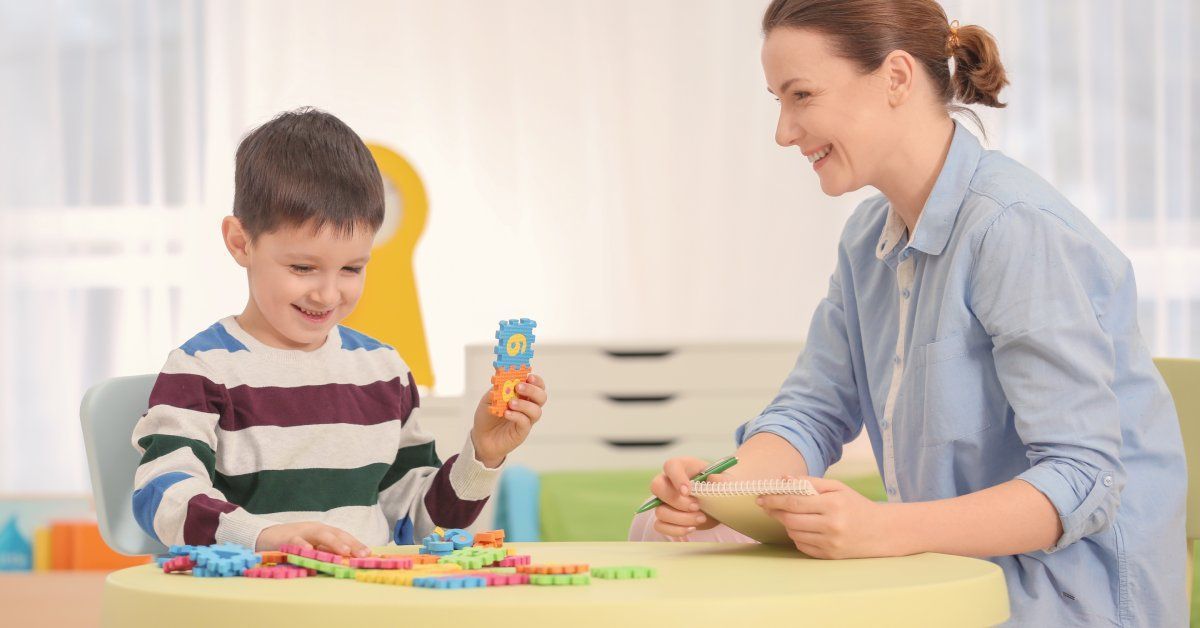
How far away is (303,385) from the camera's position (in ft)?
Result: 4.50

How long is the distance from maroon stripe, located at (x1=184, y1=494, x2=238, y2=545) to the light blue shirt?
691 millimetres

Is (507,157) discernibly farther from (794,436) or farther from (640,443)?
(794,436)

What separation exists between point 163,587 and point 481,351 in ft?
7.32

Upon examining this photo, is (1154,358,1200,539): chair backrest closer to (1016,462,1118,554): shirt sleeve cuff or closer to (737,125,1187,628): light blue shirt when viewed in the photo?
(737,125,1187,628): light blue shirt

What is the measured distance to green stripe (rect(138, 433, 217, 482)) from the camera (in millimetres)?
1207

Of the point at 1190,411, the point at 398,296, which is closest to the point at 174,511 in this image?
the point at 1190,411

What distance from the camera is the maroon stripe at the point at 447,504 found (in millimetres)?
1397

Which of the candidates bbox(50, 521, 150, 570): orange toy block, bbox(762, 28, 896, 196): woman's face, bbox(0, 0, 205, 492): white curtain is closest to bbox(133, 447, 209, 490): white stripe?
bbox(762, 28, 896, 196): woman's face

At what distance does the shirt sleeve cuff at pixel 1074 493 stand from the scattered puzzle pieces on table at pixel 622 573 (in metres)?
0.39

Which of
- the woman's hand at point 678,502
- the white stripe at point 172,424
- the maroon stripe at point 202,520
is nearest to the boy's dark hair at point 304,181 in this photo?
the white stripe at point 172,424

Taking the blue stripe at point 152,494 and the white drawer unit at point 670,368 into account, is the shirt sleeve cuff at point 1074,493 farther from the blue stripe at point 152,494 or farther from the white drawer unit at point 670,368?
the white drawer unit at point 670,368

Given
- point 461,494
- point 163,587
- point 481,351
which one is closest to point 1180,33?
point 481,351

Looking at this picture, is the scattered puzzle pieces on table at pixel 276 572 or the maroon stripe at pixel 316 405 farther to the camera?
the maroon stripe at pixel 316 405

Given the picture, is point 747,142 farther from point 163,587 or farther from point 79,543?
point 163,587
